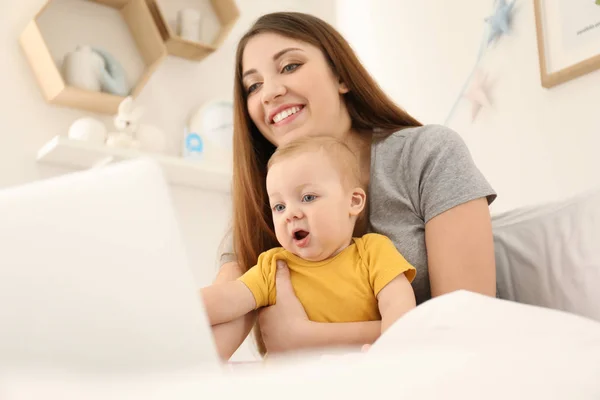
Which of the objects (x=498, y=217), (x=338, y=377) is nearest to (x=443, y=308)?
(x=338, y=377)

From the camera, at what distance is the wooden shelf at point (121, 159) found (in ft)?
7.00

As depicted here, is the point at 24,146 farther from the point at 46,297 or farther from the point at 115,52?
the point at 46,297

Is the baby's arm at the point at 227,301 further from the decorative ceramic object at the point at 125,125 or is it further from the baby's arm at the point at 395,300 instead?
the decorative ceramic object at the point at 125,125

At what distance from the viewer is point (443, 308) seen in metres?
0.45

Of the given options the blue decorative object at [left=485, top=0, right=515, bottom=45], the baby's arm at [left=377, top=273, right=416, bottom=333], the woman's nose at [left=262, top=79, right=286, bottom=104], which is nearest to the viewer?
the baby's arm at [left=377, top=273, right=416, bottom=333]

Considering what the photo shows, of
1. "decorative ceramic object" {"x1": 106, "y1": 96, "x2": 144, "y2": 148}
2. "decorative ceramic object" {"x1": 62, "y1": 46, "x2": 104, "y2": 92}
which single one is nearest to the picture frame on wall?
"decorative ceramic object" {"x1": 106, "y1": 96, "x2": 144, "y2": 148}

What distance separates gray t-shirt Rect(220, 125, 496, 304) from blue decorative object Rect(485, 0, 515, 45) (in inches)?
39.0

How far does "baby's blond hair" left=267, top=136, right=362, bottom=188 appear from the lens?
114 centimetres

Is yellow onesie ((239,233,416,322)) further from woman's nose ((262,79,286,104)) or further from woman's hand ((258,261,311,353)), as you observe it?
woman's nose ((262,79,286,104))

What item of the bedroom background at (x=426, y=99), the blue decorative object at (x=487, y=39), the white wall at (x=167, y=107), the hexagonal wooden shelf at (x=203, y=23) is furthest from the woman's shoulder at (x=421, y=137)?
the hexagonal wooden shelf at (x=203, y=23)

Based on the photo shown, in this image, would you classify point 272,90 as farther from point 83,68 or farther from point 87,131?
point 83,68

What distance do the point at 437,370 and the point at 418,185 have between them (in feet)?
2.91

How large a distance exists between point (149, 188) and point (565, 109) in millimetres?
1735

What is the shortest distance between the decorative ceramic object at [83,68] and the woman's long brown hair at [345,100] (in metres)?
0.94
